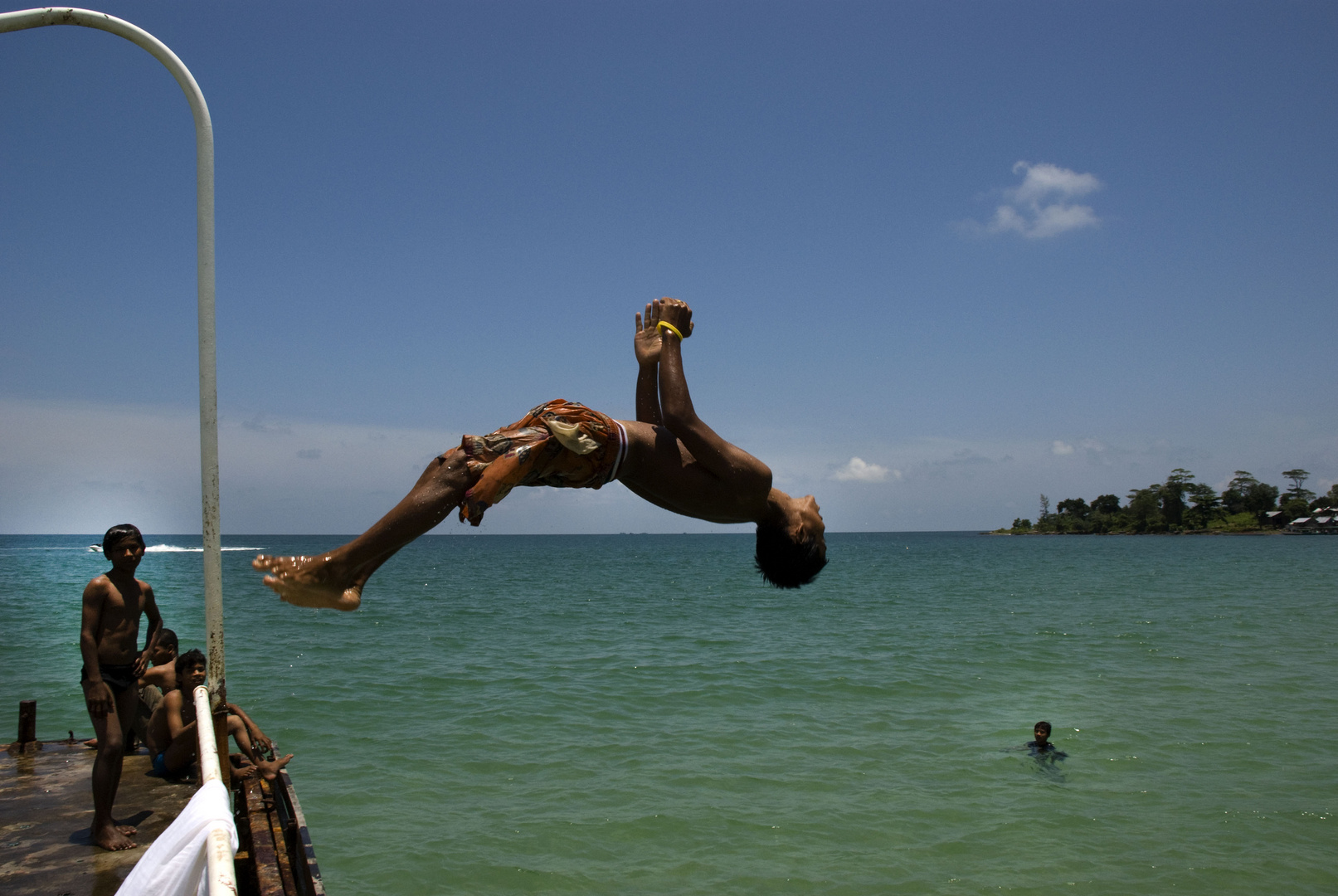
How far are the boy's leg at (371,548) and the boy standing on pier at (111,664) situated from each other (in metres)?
3.67

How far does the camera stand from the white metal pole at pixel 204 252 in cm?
380

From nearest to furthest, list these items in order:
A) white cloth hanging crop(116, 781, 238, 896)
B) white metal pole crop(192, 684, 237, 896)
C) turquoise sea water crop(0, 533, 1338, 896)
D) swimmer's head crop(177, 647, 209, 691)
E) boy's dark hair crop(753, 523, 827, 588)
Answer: white metal pole crop(192, 684, 237, 896) → white cloth hanging crop(116, 781, 238, 896) → boy's dark hair crop(753, 523, 827, 588) → swimmer's head crop(177, 647, 209, 691) → turquoise sea water crop(0, 533, 1338, 896)

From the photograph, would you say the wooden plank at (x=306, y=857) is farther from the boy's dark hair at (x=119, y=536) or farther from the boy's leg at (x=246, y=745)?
the boy's dark hair at (x=119, y=536)

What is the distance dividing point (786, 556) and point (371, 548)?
7.02ft

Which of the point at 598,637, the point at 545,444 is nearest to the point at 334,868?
the point at 545,444

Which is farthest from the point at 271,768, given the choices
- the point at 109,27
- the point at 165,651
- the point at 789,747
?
the point at 789,747

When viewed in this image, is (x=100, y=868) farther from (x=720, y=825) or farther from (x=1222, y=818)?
(x=1222, y=818)

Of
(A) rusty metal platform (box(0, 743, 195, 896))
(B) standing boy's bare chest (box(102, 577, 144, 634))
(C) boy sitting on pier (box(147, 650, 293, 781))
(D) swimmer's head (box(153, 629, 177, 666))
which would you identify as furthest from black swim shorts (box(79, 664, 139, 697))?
(D) swimmer's head (box(153, 629, 177, 666))

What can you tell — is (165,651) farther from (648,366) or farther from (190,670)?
(648,366)

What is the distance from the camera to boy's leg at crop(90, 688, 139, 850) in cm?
633

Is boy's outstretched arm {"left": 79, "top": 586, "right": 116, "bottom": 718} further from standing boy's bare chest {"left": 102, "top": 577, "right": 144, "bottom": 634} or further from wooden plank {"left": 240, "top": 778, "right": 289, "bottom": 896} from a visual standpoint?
wooden plank {"left": 240, "top": 778, "right": 289, "bottom": 896}

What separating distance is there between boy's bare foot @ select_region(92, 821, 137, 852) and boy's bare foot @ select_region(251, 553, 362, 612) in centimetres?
420

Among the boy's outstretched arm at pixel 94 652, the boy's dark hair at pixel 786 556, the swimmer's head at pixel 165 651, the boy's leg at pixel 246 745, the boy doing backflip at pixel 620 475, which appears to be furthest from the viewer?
the swimmer's head at pixel 165 651

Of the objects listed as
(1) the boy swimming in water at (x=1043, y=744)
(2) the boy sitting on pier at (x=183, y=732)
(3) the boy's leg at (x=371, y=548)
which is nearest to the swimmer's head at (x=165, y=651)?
(2) the boy sitting on pier at (x=183, y=732)
